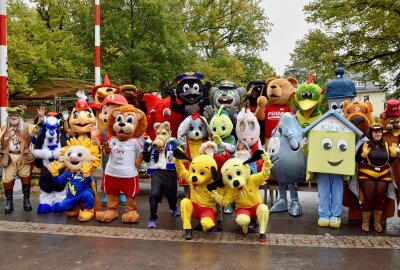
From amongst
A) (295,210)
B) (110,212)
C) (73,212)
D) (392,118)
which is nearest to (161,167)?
(110,212)

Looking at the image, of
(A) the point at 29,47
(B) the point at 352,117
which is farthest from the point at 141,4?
(B) the point at 352,117

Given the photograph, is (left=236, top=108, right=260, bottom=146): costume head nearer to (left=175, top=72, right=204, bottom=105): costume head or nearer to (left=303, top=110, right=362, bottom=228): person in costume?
(left=303, top=110, right=362, bottom=228): person in costume

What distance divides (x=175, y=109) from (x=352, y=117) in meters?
3.33

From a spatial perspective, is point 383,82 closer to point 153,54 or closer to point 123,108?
point 153,54

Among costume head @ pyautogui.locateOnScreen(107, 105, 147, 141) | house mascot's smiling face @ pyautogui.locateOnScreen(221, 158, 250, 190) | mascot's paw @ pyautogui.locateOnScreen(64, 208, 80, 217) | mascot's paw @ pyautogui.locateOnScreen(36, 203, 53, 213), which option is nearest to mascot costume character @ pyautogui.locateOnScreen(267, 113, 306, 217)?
house mascot's smiling face @ pyautogui.locateOnScreen(221, 158, 250, 190)

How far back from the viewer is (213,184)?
20.2ft

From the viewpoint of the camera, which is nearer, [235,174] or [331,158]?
[235,174]

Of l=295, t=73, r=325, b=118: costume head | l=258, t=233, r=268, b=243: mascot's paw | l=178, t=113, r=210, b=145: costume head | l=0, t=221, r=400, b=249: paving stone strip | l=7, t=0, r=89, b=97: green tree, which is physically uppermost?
l=7, t=0, r=89, b=97: green tree

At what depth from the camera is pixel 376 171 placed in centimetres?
655

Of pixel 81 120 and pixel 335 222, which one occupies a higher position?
pixel 81 120

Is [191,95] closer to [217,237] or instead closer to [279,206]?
[279,206]

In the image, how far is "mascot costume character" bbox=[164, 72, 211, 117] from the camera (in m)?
8.31

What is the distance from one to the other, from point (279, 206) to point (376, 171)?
1.93m

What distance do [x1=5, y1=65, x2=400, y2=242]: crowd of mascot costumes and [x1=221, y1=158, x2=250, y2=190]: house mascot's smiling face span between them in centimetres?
1
